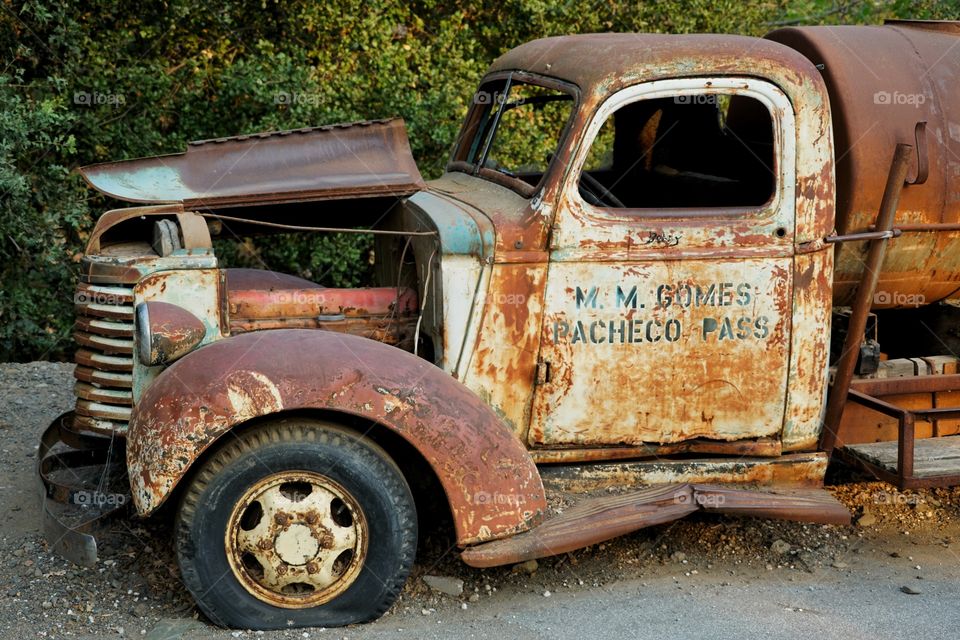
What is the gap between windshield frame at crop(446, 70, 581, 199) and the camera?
4184 mm

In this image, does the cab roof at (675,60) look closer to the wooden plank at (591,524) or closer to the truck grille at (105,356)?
the wooden plank at (591,524)

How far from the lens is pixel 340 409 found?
3730 millimetres

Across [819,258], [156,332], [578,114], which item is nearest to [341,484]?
[156,332]

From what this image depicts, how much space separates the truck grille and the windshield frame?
153cm

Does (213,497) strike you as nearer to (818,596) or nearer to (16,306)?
(818,596)

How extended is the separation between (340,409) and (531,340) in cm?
78

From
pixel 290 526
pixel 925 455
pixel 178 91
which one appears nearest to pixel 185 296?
pixel 290 526

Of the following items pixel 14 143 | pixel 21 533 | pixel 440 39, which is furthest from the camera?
pixel 440 39

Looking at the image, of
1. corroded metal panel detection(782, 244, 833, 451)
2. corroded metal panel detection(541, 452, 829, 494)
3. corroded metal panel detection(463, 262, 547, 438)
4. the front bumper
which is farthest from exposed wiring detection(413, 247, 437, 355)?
corroded metal panel detection(782, 244, 833, 451)

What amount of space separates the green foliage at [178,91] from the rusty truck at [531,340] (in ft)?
10.5

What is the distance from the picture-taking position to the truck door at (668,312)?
4.11 metres

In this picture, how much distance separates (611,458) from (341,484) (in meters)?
1.10

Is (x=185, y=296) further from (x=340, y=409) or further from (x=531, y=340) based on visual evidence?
(x=531, y=340)

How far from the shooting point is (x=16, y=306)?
758cm
